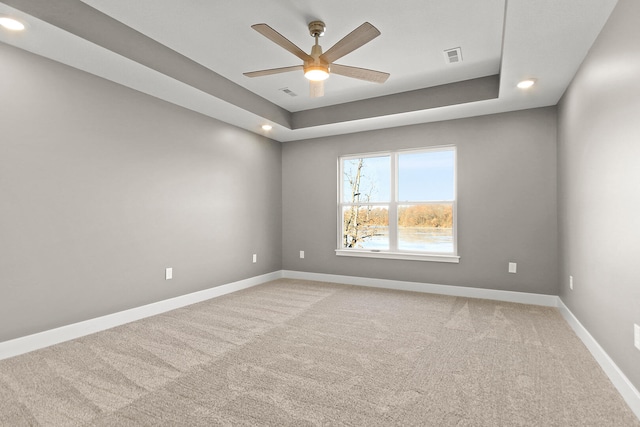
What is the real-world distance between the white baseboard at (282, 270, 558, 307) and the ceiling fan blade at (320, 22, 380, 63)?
332 cm

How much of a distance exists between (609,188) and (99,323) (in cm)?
432

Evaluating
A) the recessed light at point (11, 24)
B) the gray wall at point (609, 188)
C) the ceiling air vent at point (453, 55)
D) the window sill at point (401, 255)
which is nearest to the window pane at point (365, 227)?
the window sill at point (401, 255)

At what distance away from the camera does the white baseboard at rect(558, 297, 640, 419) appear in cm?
181

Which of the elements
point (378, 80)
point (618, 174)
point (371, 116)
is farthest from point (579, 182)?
point (371, 116)

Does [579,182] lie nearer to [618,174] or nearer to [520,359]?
[618,174]

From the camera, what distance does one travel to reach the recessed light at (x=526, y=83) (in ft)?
10.6

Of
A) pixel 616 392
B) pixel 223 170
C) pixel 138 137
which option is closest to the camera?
pixel 616 392

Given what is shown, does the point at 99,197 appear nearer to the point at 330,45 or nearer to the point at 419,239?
the point at 330,45

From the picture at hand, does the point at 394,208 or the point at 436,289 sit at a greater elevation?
the point at 394,208

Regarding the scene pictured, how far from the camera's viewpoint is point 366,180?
5223 mm

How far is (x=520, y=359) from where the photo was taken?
8.07 feet

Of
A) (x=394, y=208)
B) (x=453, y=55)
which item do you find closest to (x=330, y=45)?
(x=453, y=55)

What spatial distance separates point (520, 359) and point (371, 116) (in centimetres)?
321

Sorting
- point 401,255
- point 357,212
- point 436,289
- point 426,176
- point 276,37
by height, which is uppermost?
point 276,37
